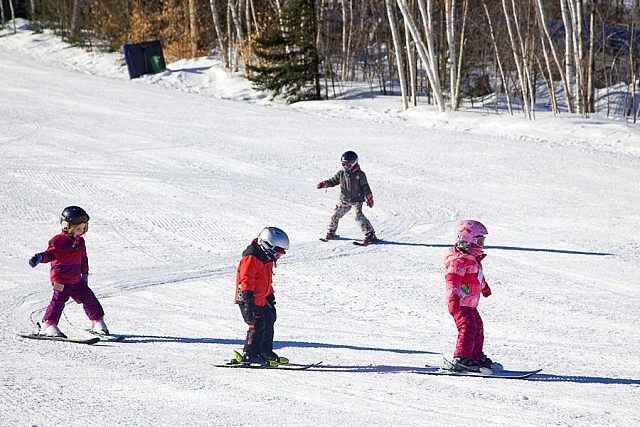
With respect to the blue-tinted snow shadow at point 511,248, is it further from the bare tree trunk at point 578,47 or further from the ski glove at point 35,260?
the bare tree trunk at point 578,47

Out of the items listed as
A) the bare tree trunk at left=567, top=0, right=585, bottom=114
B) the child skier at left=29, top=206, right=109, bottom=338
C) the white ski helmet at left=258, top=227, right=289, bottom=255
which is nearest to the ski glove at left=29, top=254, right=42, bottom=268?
the child skier at left=29, top=206, right=109, bottom=338

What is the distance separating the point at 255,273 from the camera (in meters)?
7.32

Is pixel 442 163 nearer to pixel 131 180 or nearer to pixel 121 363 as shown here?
pixel 131 180

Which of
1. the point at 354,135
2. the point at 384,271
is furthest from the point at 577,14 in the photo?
the point at 384,271

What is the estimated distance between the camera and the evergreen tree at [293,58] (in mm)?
26953

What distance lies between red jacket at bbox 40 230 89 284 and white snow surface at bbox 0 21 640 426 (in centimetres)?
64

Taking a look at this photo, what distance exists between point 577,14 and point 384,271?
14.2 meters

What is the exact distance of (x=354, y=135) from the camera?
21.2 m

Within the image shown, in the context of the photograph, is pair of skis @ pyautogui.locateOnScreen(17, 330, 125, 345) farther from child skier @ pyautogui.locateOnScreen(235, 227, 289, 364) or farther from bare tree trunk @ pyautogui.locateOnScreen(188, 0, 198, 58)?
bare tree trunk @ pyautogui.locateOnScreen(188, 0, 198, 58)

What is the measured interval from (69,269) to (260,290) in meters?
2.14

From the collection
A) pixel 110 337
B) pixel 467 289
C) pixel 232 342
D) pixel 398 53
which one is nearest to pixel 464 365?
pixel 467 289

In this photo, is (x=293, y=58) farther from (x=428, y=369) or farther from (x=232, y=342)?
(x=428, y=369)

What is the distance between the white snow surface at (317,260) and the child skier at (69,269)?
1.09 ft

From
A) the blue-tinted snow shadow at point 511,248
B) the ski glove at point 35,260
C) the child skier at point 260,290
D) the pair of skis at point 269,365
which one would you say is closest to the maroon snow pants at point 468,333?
the pair of skis at point 269,365
